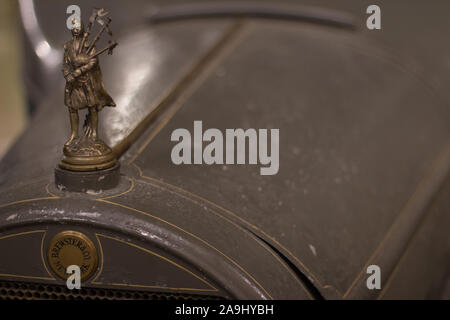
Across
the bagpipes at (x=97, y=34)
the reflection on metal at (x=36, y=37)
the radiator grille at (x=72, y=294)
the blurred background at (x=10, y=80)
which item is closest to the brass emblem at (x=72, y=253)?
the radiator grille at (x=72, y=294)

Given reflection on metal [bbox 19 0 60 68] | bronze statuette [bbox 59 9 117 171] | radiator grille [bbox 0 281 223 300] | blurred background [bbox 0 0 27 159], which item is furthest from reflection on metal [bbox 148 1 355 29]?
radiator grille [bbox 0 281 223 300]

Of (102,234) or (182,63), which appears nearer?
(102,234)

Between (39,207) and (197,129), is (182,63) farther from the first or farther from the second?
(39,207)

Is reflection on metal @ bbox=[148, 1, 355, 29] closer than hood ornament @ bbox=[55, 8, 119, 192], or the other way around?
hood ornament @ bbox=[55, 8, 119, 192]

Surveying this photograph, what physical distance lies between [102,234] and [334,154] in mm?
835

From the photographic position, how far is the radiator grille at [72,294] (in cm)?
148

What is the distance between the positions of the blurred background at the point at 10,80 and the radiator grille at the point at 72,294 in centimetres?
221

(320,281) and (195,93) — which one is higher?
(195,93)

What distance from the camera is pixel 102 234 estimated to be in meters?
1.43

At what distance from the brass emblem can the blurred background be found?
90.4 inches

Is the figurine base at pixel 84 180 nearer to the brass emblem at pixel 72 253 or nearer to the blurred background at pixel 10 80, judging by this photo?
the brass emblem at pixel 72 253

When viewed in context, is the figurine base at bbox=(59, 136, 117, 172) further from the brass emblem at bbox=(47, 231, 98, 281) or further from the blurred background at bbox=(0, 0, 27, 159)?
the blurred background at bbox=(0, 0, 27, 159)

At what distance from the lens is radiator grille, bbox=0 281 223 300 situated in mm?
1477
